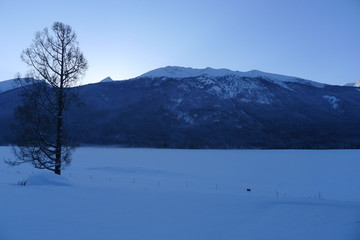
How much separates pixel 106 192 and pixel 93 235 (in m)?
3.90

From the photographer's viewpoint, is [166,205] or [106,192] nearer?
[166,205]

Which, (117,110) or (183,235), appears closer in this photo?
(183,235)

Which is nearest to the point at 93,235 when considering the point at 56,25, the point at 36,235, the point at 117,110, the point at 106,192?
the point at 36,235

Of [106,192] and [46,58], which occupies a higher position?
[46,58]

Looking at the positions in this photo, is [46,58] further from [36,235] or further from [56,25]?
[36,235]

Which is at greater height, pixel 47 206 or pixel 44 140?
pixel 44 140

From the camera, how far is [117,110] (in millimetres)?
194625

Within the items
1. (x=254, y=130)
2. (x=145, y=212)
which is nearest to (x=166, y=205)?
(x=145, y=212)

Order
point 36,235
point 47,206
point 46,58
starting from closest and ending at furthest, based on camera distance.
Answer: point 36,235, point 47,206, point 46,58

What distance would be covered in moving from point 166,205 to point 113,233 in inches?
102

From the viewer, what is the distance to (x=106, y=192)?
9.16 m

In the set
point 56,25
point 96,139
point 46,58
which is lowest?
point 96,139

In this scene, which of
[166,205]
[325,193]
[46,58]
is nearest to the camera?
[166,205]

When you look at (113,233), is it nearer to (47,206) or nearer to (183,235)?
(183,235)
